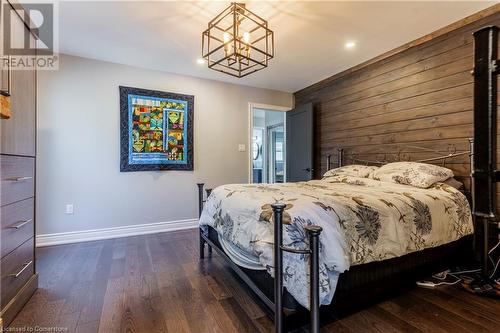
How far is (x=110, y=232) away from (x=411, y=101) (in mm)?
4260

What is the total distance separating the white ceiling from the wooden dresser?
812 mm

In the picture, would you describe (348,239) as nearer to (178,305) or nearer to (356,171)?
(178,305)

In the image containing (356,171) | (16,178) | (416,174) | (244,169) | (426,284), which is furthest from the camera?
(244,169)

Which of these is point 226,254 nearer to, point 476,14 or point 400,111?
point 400,111

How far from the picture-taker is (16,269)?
1664 millimetres

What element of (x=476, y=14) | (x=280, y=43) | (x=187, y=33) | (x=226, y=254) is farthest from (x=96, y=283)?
(x=476, y=14)

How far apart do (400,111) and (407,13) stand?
1119mm

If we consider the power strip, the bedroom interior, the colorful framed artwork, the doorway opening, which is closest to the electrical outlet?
the bedroom interior

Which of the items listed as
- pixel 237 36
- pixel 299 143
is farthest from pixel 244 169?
pixel 237 36

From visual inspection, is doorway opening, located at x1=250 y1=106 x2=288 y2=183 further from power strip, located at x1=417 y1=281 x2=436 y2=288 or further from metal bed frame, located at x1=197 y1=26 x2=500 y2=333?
metal bed frame, located at x1=197 y1=26 x2=500 y2=333

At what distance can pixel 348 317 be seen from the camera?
1616 mm

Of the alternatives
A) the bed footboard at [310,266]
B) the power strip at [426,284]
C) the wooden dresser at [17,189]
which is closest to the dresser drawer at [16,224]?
the wooden dresser at [17,189]

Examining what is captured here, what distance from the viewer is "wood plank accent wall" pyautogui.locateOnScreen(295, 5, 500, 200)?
2449 millimetres

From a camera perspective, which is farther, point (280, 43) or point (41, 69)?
point (41, 69)
